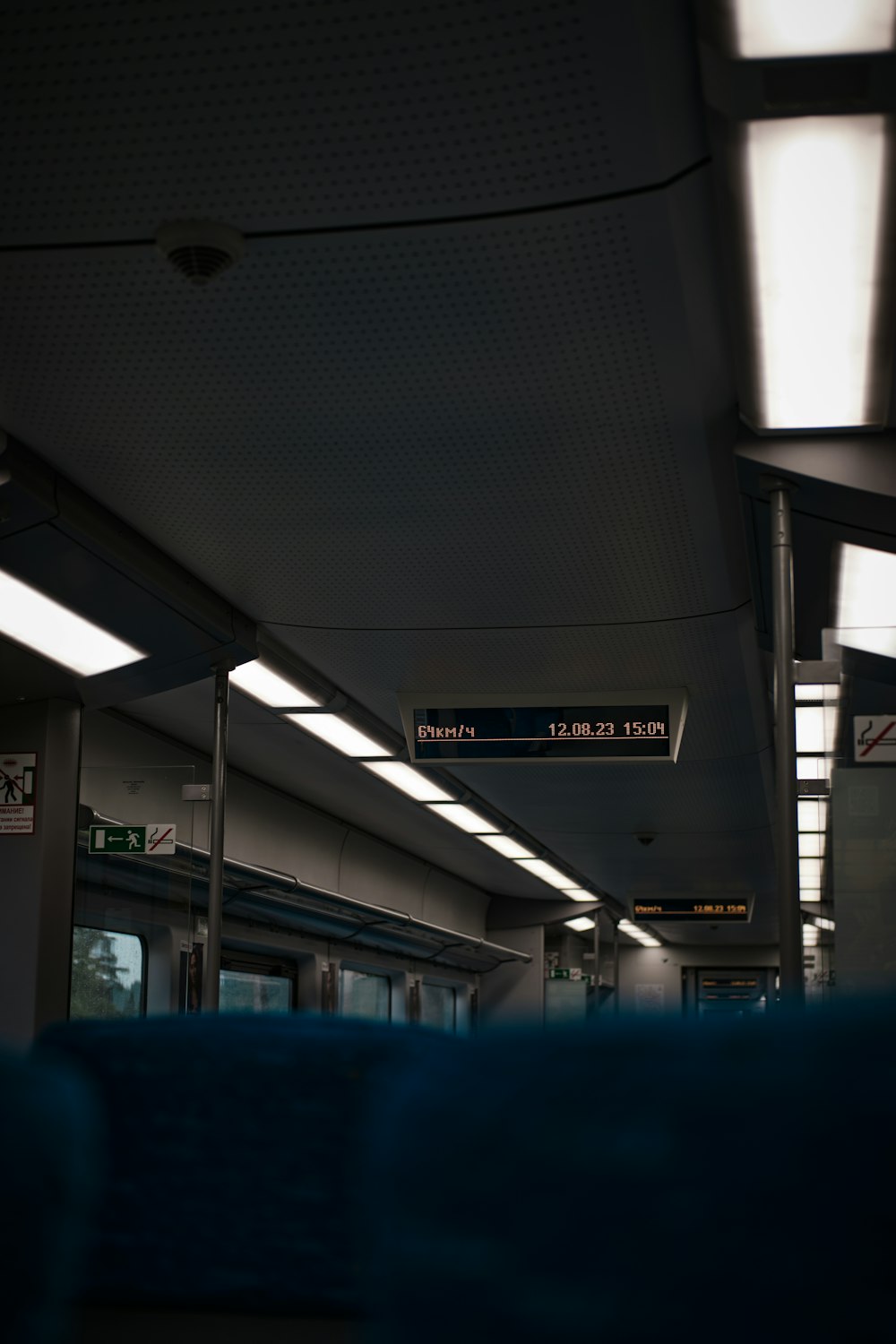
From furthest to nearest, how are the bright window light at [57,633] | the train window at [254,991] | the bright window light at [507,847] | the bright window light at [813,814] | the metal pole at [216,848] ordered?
the bright window light at [507,847], the train window at [254,991], the metal pole at [216,848], the bright window light at [57,633], the bright window light at [813,814]

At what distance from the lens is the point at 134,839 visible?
23.5 ft

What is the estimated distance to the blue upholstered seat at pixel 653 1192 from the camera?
52 cm

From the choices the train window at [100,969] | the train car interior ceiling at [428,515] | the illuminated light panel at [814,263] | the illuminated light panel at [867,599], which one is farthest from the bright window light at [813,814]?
the train window at [100,969]

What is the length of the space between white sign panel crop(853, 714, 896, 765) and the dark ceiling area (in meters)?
1.02

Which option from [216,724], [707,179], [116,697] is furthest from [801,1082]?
[116,697]

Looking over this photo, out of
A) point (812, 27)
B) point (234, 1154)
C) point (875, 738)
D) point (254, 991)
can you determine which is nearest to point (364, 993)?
point (254, 991)

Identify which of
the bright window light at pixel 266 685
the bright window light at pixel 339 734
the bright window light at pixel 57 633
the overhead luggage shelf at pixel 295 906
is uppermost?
the bright window light at pixel 266 685

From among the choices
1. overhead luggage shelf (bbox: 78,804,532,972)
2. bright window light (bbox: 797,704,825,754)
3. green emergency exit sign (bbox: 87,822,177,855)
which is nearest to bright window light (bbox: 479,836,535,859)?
overhead luggage shelf (bbox: 78,804,532,972)

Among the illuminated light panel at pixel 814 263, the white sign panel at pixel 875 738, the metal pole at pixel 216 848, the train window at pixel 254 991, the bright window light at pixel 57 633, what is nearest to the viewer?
the illuminated light panel at pixel 814 263

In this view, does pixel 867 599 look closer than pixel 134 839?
Yes

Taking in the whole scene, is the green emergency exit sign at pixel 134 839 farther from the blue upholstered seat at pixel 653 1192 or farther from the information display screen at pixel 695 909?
the information display screen at pixel 695 909

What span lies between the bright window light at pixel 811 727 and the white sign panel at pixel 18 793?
397 centimetres

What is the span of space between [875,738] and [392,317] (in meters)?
2.32

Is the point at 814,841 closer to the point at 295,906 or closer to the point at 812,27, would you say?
the point at 812,27
